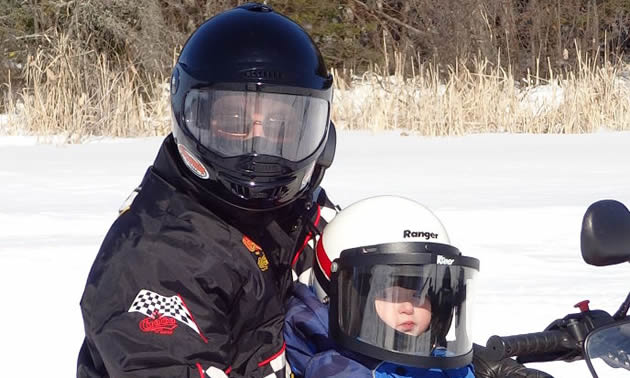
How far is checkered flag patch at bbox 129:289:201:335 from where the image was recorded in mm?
2047

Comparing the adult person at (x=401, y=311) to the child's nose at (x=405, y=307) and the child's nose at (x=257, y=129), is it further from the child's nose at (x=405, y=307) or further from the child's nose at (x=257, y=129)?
the child's nose at (x=257, y=129)

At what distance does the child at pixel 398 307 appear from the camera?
7.25 ft

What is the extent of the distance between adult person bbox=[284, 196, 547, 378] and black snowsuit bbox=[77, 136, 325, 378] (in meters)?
0.16

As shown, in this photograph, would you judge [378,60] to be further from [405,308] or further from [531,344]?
[531,344]

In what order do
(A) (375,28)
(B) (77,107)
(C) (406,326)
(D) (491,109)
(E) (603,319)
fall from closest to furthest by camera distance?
1. (E) (603,319)
2. (C) (406,326)
3. (B) (77,107)
4. (D) (491,109)
5. (A) (375,28)

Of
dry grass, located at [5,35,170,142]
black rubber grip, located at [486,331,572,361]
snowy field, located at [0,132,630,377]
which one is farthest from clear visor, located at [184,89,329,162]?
dry grass, located at [5,35,170,142]

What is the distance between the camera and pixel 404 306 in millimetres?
2262

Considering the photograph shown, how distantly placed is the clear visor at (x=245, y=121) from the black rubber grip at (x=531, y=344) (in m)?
0.71

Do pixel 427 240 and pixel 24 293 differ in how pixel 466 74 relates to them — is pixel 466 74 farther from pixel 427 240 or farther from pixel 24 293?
pixel 427 240

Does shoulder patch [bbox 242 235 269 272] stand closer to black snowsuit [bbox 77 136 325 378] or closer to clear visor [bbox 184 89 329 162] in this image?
black snowsuit [bbox 77 136 325 378]

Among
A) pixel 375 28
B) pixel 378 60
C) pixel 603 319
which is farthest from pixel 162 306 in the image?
pixel 375 28

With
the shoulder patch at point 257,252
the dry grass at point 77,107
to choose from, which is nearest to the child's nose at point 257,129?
the shoulder patch at point 257,252

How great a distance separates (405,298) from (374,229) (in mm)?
195

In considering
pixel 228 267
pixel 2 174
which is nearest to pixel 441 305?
pixel 228 267
